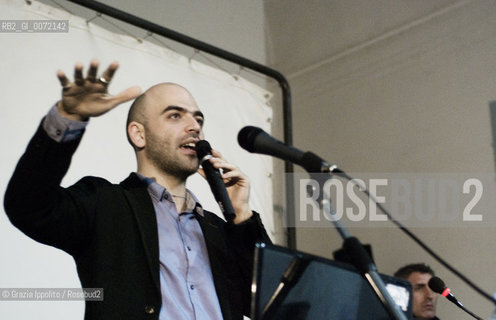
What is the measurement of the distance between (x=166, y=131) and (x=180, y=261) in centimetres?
44

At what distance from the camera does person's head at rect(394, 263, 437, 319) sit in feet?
10.5

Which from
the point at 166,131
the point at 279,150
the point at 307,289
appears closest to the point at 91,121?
the point at 166,131

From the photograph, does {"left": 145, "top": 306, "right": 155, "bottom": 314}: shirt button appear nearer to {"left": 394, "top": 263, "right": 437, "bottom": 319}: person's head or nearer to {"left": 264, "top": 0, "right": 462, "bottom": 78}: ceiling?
{"left": 394, "top": 263, "right": 437, "bottom": 319}: person's head

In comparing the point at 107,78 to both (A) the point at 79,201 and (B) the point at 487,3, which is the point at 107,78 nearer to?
(A) the point at 79,201

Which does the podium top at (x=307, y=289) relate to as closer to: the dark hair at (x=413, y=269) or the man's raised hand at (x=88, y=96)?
the man's raised hand at (x=88, y=96)

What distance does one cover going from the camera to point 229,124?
330cm

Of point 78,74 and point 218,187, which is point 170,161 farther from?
point 78,74

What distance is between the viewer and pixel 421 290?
3.24m

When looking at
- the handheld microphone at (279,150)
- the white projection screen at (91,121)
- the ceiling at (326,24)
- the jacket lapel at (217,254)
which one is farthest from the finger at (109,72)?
the ceiling at (326,24)

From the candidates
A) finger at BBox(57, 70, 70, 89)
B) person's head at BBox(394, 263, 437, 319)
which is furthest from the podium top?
person's head at BBox(394, 263, 437, 319)

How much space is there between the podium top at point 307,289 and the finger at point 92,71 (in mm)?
535

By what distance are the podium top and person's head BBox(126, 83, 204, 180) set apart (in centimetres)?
80

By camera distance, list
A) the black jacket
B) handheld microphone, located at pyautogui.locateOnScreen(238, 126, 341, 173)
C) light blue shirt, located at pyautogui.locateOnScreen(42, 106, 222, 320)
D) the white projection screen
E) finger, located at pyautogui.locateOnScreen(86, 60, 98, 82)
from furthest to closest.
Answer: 1. the white projection screen
2. light blue shirt, located at pyautogui.locateOnScreen(42, 106, 222, 320)
3. the black jacket
4. finger, located at pyautogui.locateOnScreen(86, 60, 98, 82)
5. handheld microphone, located at pyautogui.locateOnScreen(238, 126, 341, 173)

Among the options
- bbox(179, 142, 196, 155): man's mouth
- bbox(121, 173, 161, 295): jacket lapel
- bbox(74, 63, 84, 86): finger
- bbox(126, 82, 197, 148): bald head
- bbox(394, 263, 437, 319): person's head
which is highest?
bbox(126, 82, 197, 148): bald head
